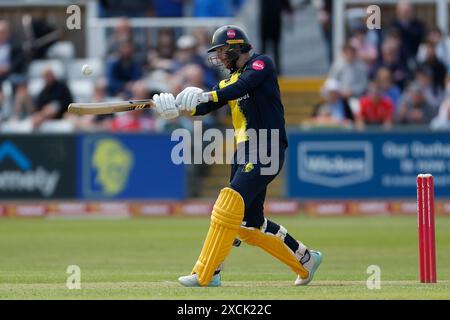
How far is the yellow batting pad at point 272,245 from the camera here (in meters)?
10.1

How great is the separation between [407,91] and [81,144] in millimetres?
5561

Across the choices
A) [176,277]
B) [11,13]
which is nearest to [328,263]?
[176,277]

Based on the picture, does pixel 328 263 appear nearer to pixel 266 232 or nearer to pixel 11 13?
pixel 266 232

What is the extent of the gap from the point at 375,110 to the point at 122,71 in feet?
14.6

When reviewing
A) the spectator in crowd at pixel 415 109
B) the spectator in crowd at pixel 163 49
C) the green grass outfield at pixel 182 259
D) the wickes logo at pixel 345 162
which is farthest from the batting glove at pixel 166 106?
the spectator in crowd at pixel 163 49

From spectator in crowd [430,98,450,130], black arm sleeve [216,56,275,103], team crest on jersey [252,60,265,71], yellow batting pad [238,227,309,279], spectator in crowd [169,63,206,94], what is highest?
team crest on jersey [252,60,265,71]

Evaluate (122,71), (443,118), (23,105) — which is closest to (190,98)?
(443,118)

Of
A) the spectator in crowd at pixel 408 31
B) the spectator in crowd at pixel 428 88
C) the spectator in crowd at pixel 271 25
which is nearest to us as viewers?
the spectator in crowd at pixel 428 88

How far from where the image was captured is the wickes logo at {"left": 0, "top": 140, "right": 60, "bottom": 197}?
64.2ft

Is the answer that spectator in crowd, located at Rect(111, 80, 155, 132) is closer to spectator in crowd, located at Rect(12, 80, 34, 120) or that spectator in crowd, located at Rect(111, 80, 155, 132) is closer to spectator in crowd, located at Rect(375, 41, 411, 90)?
spectator in crowd, located at Rect(12, 80, 34, 120)

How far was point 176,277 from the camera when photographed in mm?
11047

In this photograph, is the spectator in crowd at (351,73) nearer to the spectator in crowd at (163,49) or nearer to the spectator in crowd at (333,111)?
the spectator in crowd at (333,111)

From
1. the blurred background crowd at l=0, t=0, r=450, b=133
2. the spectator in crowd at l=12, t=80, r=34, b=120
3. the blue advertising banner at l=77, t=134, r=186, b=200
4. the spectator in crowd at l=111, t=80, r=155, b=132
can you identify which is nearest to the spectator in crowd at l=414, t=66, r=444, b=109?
the blurred background crowd at l=0, t=0, r=450, b=133

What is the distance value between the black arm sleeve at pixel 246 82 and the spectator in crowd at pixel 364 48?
1155 cm
